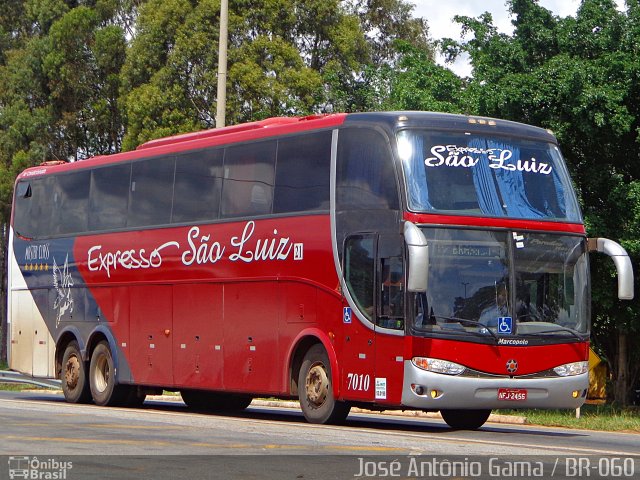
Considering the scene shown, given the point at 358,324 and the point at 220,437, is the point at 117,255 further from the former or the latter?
the point at 220,437

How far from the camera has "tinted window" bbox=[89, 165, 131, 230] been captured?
2347 cm

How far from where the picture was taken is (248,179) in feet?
66.4

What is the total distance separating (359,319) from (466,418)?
249 centimetres

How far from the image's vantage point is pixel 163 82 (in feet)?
144

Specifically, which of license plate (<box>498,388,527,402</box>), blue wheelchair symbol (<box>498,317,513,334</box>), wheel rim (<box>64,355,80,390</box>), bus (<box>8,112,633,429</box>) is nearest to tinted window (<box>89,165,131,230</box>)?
bus (<box>8,112,633,429</box>)

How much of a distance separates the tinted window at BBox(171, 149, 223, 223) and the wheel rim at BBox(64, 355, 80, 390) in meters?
4.30

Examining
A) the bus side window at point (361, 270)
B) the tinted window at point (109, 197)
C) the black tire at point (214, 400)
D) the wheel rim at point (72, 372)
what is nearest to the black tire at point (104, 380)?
the wheel rim at point (72, 372)

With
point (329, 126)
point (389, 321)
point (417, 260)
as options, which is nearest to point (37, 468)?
point (417, 260)

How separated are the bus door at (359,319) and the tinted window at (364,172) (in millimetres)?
482

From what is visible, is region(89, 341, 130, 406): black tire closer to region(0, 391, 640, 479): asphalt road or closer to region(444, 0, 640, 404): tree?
region(0, 391, 640, 479): asphalt road

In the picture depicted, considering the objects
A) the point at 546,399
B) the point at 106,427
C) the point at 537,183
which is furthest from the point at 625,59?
the point at 106,427

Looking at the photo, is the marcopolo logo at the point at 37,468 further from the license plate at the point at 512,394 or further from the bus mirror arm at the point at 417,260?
the license plate at the point at 512,394

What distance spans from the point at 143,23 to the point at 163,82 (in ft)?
8.62

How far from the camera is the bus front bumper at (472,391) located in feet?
55.6
